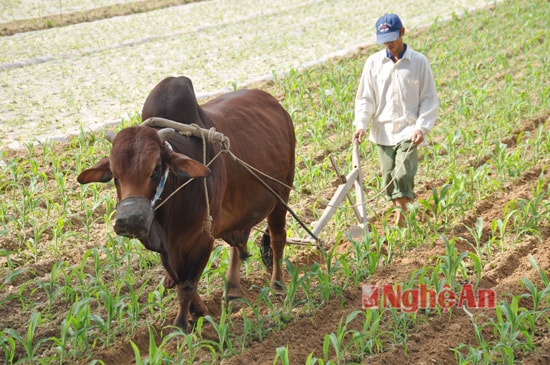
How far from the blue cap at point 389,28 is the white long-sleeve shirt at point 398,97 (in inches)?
10.2

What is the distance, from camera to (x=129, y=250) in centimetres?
560

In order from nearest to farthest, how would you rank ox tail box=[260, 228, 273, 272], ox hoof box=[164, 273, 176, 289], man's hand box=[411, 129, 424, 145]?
ox hoof box=[164, 273, 176, 289] → ox tail box=[260, 228, 273, 272] → man's hand box=[411, 129, 424, 145]

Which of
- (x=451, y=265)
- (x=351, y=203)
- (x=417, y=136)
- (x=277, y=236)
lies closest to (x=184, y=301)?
(x=277, y=236)

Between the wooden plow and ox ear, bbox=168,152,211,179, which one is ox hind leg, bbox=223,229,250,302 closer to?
the wooden plow

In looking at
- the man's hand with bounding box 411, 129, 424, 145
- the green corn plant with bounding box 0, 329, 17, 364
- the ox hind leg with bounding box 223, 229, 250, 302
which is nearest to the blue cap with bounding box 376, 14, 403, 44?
the man's hand with bounding box 411, 129, 424, 145

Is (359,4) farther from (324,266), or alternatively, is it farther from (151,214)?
(151,214)

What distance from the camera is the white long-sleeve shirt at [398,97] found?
6227mm

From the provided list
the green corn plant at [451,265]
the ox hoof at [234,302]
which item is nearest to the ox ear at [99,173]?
the ox hoof at [234,302]

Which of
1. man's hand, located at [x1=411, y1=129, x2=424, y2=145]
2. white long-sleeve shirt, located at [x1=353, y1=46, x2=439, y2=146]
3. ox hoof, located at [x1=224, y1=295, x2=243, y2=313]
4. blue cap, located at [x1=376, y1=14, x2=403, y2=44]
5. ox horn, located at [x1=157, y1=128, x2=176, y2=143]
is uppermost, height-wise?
blue cap, located at [x1=376, y1=14, x2=403, y2=44]

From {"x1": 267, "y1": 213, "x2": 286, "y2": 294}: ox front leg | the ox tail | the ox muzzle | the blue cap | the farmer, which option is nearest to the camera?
the ox muzzle

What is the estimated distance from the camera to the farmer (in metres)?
6.19

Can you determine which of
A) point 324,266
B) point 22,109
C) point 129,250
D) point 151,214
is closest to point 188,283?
point 151,214

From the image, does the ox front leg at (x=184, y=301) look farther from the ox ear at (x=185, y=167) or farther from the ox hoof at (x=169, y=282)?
the ox ear at (x=185, y=167)

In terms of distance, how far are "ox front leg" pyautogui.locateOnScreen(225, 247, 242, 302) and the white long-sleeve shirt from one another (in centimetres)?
159
